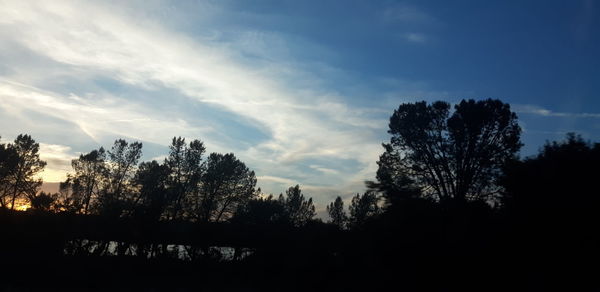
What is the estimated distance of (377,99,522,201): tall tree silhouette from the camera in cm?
3180

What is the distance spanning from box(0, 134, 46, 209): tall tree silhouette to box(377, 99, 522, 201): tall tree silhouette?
1519 inches

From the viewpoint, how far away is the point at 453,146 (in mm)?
33406

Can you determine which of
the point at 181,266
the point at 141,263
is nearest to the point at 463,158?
the point at 181,266

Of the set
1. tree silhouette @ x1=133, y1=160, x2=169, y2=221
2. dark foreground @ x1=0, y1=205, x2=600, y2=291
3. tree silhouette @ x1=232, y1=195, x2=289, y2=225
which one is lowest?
dark foreground @ x1=0, y1=205, x2=600, y2=291

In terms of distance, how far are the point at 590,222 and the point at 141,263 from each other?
938 inches

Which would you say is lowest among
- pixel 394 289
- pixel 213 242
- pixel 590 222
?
pixel 394 289

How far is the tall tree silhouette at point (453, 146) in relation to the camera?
1252 inches

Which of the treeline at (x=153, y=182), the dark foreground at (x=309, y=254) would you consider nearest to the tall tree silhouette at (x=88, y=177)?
the treeline at (x=153, y=182)

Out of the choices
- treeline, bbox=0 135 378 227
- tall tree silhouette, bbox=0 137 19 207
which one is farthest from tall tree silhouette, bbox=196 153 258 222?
tall tree silhouette, bbox=0 137 19 207

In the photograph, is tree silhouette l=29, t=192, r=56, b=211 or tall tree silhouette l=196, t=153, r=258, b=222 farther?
tall tree silhouette l=196, t=153, r=258, b=222

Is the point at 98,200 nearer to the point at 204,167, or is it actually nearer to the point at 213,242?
the point at 204,167

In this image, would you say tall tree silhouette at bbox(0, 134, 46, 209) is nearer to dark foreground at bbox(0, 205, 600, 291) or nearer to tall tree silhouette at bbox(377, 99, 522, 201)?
dark foreground at bbox(0, 205, 600, 291)

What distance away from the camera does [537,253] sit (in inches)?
703

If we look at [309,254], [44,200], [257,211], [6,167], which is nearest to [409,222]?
[309,254]
